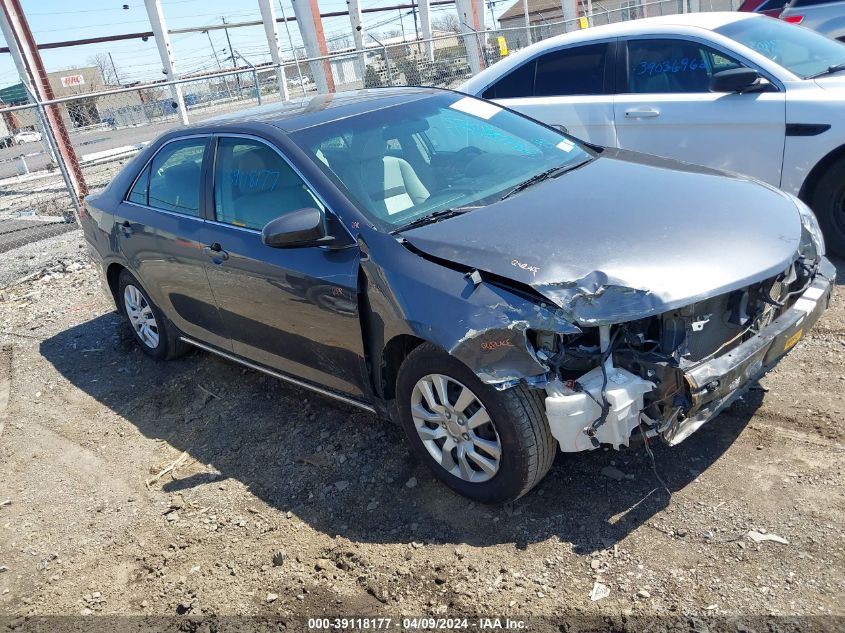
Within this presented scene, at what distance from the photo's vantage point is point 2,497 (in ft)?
13.2

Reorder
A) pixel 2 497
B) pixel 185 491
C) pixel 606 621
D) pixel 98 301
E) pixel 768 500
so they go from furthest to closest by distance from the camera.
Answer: pixel 98 301 < pixel 2 497 < pixel 185 491 < pixel 768 500 < pixel 606 621

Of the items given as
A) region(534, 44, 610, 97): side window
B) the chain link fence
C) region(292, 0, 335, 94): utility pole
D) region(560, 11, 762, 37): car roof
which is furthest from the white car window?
region(292, 0, 335, 94): utility pole

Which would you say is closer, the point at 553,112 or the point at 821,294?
the point at 821,294

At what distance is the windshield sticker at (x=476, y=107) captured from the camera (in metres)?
4.36

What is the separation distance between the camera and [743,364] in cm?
281

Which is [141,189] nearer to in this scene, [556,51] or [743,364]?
[556,51]

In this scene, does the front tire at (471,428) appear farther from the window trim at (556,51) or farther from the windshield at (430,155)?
the window trim at (556,51)

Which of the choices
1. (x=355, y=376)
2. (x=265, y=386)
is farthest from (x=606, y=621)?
(x=265, y=386)

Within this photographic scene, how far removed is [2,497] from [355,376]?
2.26 meters

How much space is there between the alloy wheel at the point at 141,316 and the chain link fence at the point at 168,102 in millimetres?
4554

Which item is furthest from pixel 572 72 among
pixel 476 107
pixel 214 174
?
pixel 214 174

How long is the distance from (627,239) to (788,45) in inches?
151

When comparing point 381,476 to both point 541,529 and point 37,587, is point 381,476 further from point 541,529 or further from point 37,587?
point 37,587

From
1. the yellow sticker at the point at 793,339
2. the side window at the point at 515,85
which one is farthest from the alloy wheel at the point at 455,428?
the side window at the point at 515,85
